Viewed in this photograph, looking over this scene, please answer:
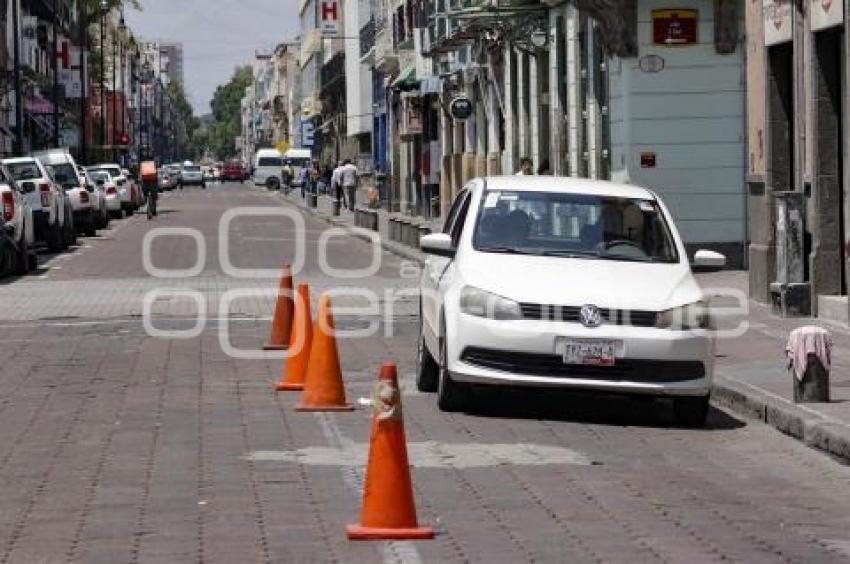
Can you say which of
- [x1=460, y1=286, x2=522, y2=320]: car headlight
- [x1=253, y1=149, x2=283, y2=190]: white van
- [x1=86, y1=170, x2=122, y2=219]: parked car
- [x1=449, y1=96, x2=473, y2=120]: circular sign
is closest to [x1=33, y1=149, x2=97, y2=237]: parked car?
[x1=449, y1=96, x2=473, y2=120]: circular sign

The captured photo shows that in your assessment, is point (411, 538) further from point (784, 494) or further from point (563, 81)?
point (563, 81)

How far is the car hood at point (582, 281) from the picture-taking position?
45.4ft

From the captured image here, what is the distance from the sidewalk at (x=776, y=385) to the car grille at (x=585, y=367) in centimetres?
75

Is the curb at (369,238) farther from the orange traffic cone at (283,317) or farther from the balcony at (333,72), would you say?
the balcony at (333,72)

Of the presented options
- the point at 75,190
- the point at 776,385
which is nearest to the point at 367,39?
the point at 75,190

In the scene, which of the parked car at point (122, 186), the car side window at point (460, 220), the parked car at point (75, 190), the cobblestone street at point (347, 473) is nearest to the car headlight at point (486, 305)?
the cobblestone street at point (347, 473)

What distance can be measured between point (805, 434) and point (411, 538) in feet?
15.6

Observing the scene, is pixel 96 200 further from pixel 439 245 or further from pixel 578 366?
pixel 578 366

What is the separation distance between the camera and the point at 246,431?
43.8 feet

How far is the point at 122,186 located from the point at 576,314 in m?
56.6

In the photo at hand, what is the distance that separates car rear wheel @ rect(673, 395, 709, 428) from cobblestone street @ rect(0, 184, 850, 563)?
0.44 ft

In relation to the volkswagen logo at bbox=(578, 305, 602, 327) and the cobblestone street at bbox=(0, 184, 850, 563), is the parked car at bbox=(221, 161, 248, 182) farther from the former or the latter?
the volkswagen logo at bbox=(578, 305, 602, 327)

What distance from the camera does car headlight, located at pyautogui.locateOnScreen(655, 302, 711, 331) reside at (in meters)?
13.9

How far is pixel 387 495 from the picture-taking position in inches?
363
